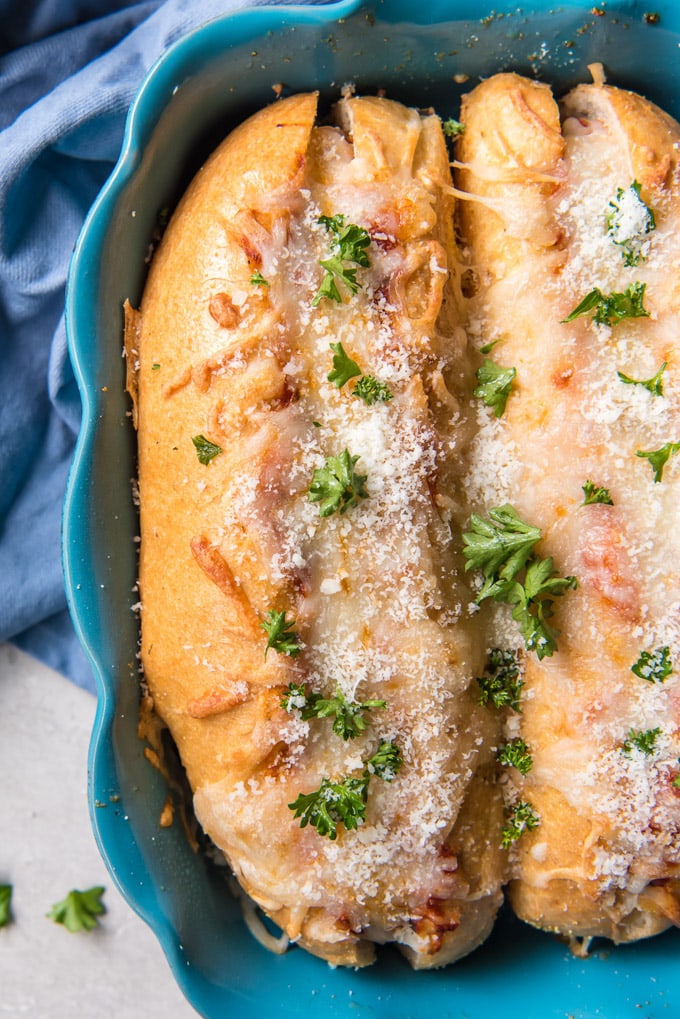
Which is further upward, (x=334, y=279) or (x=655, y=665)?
(x=334, y=279)

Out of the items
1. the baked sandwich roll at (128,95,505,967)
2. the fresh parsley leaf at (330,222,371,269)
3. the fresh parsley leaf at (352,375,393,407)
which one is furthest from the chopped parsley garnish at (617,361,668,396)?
the fresh parsley leaf at (330,222,371,269)

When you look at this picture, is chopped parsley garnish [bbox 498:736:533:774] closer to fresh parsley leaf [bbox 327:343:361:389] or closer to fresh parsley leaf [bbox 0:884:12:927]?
fresh parsley leaf [bbox 327:343:361:389]

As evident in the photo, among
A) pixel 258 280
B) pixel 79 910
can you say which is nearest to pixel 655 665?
pixel 258 280

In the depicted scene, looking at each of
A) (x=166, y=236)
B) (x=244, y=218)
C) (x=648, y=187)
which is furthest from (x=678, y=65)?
(x=166, y=236)

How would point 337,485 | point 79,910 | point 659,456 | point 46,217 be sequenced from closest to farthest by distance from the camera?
point 337,485, point 659,456, point 46,217, point 79,910

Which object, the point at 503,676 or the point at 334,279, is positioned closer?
the point at 334,279

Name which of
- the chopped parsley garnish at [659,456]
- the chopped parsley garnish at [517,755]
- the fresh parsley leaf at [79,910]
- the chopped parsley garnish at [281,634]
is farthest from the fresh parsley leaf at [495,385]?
the fresh parsley leaf at [79,910]

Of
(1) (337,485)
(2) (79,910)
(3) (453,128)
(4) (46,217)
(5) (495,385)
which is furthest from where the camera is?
(2) (79,910)

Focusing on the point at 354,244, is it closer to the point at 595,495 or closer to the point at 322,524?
the point at 322,524
